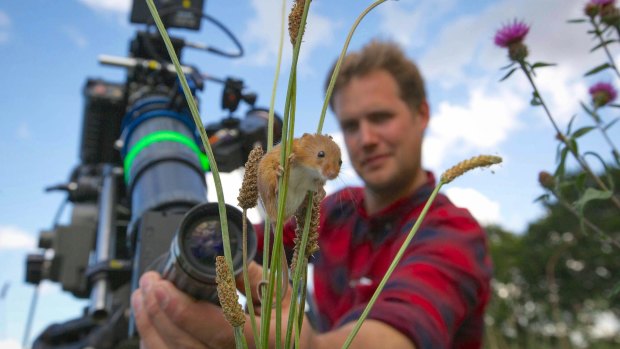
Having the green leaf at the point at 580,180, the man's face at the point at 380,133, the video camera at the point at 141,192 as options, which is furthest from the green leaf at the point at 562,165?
the man's face at the point at 380,133

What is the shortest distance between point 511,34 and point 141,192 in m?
0.96

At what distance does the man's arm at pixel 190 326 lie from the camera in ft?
3.14

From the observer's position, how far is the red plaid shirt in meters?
1.24

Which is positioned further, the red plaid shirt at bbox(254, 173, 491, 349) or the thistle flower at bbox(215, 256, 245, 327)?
the red plaid shirt at bbox(254, 173, 491, 349)

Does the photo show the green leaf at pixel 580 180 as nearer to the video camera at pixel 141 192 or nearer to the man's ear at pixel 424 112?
the video camera at pixel 141 192

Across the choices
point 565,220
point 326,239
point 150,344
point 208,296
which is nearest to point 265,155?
point 208,296

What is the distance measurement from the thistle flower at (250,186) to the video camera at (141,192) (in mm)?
310

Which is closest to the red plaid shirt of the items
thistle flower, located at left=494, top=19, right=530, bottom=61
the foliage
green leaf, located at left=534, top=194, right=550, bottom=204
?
green leaf, located at left=534, top=194, right=550, bottom=204

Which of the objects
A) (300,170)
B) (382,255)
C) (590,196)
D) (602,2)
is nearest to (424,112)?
(382,255)

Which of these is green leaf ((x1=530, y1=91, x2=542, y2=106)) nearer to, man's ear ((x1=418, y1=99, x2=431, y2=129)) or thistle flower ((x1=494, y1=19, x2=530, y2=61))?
thistle flower ((x1=494, y1=19, x2=530, y2=61))

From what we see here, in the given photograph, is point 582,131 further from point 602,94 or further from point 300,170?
point 300,170

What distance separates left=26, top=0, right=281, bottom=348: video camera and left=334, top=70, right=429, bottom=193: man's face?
0.54 meters

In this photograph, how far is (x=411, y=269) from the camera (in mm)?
1394

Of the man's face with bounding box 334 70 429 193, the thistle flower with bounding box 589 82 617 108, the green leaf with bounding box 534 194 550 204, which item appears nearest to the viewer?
the green leaf with bounding box 534 194 550 204
